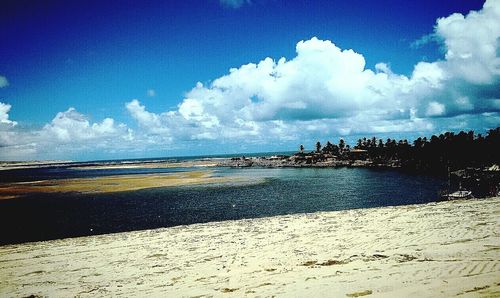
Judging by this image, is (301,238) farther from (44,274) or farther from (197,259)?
(44,274)

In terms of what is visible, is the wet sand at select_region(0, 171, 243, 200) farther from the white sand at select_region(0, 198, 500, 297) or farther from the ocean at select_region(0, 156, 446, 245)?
the white sand at select_region(0, 198, 500, 297)

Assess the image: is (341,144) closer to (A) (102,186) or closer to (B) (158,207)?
(A) (102,186)

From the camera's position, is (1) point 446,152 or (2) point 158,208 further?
(1) point 446,152

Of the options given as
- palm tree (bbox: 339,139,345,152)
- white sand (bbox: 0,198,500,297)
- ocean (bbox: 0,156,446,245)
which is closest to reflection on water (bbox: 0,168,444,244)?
ocean (bbox: 0,156,446,245)

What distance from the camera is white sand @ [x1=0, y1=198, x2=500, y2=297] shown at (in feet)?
36.7

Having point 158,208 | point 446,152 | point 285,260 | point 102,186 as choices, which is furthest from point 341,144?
point 285,260

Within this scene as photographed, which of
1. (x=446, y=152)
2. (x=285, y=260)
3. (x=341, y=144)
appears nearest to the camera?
(x=285, y=260)

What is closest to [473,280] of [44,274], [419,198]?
[44,274]

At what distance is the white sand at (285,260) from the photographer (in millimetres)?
11180

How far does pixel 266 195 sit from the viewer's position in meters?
49.0

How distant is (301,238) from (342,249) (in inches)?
145

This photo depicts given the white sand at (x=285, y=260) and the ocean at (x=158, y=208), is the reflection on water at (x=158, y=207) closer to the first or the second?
the ocean at (x=158, y=208)

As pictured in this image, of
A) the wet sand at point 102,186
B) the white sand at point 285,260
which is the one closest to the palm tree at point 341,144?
the wet sand at point 102,186

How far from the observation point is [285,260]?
15094mm
